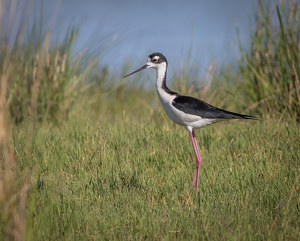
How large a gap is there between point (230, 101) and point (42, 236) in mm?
5598

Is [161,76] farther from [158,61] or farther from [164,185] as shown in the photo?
[164,185]

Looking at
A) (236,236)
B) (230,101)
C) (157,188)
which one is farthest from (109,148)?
(230,101)

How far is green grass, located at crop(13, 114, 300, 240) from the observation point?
2414 mm

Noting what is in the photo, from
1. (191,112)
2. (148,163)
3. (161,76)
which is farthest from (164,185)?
(161,76)

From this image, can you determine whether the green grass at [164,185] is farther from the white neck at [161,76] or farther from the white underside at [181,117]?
the white neck at [161,76]

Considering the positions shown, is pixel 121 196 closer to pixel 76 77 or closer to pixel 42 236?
pixel 42 236

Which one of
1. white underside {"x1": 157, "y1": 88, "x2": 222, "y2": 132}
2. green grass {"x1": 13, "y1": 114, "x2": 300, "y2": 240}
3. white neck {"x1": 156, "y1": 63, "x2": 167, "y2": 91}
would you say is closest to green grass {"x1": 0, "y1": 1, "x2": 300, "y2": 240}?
green grass {"x1": 13, "y1": 114, "x2": 300, "y2": 240}

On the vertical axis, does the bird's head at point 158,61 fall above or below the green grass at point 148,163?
above

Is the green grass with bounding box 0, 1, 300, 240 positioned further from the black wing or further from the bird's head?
the bird's head

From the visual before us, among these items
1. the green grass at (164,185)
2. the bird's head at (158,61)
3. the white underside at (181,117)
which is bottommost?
the green grass at (164,185)

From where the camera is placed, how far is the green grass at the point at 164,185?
241 centimetres

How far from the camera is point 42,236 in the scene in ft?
7.72

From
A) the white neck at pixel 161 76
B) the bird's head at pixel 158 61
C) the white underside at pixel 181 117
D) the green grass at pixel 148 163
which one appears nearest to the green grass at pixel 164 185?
the green grass at pixel 148 163

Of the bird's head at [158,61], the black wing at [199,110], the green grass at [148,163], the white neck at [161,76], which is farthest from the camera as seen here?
the bird's head at [158,61]
